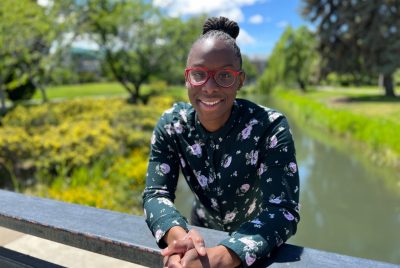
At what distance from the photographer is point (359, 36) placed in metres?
19.9

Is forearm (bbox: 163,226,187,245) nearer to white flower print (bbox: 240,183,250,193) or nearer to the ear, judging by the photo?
white flower print (bbox: 240,183,250,193)

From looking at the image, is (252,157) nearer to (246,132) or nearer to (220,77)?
(246,132)

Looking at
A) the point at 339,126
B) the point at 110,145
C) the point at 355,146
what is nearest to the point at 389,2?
the point at 339,126

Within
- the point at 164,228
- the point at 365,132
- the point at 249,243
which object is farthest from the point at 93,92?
the point at 249,243

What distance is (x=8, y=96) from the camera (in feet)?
58.4

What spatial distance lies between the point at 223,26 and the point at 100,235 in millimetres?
892

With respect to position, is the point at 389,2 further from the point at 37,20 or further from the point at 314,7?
the point at 37,20

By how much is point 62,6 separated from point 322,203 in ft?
35.5

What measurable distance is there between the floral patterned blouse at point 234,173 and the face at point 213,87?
6cm

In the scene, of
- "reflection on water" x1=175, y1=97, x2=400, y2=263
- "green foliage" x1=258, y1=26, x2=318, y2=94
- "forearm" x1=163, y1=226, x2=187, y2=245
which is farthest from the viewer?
"green foliage" x1=258, y1=26, x2=318, y2=94

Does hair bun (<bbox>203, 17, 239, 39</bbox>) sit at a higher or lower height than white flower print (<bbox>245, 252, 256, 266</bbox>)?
higher

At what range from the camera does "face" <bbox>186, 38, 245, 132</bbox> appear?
4.57ft

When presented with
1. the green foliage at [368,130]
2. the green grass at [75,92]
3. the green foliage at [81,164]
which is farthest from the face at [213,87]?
the green grass at [75,92]

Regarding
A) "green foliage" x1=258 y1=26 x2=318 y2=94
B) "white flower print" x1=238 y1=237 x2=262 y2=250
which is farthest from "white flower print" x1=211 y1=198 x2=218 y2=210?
"green foliage" x1=258 y1=26 x2=318 y2=94
